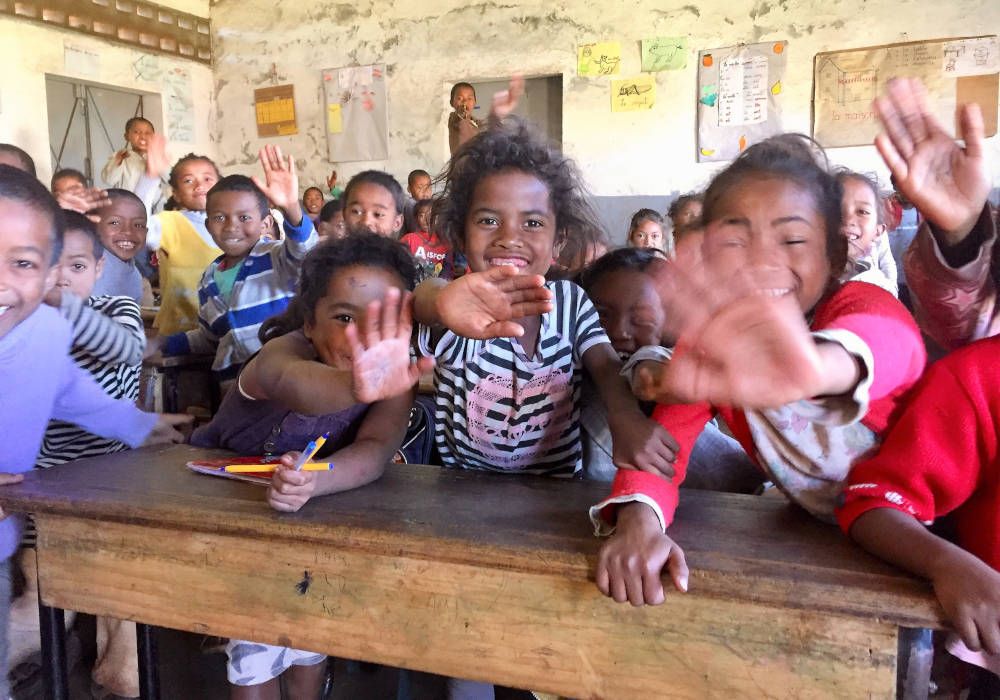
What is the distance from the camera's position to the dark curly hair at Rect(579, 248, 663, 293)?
168cm

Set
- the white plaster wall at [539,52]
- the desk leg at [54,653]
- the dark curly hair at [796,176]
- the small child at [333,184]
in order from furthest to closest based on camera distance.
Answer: the small child at [333,184] → the white plaster wall at [539,52] → the desk leg at [54,653] → the dark curly hair at [796,176]

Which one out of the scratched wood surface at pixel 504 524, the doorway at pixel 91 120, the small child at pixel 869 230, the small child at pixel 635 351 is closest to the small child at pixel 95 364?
the scratched wood surface at pixel 504 524

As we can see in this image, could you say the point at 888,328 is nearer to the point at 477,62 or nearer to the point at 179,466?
the point at 179,466

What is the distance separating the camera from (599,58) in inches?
244

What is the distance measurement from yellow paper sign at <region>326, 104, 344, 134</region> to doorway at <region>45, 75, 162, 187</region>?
5.06ft

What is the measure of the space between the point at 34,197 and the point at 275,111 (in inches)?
249

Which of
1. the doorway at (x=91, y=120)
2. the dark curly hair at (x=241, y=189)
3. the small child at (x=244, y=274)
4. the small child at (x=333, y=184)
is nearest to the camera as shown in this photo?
the small child at (x=244, y=274)

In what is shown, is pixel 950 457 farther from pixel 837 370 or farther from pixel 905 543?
pixel 837 370

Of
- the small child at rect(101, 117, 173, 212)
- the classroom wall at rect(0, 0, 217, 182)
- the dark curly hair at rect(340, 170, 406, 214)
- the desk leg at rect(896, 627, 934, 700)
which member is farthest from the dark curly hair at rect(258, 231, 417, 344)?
the classroom wall at rect(0, 0, 217, 182)

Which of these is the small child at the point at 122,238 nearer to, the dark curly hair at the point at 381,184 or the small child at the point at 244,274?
the small child at the point at 244,274

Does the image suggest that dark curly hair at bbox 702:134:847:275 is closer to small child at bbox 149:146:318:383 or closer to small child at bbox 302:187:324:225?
small child at bbox 149:146:318:383

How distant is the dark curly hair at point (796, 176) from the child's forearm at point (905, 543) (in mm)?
370

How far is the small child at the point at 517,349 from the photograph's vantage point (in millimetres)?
1373

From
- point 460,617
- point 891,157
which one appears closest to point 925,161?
point 891,157
